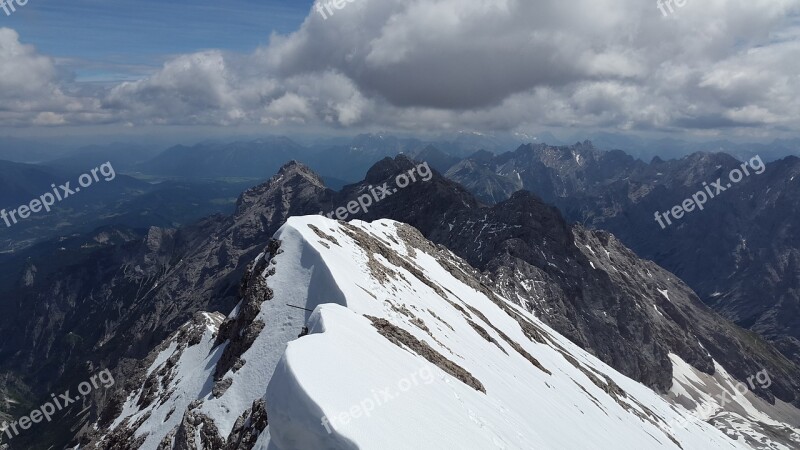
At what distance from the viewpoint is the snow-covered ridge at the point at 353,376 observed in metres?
19.1

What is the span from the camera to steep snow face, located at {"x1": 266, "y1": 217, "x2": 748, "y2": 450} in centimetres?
1855

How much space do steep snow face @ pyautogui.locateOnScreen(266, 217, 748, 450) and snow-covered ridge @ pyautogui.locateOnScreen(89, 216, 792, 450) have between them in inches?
4.2

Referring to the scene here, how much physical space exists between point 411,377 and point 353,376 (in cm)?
494

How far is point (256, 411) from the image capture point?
80.8 feet

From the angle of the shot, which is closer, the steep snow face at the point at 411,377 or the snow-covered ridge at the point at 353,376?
the steep snow face at the point at 411,377

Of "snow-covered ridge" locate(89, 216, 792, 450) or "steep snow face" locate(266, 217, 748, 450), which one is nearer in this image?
"steep snow face" locate(266, 217, 748, 450)

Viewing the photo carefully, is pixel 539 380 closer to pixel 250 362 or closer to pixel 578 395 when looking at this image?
pixel 578 395

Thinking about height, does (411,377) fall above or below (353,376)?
below

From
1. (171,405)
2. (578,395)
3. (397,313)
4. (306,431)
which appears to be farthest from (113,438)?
(578,395)

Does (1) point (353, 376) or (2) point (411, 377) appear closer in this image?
(1) point (353, 376)

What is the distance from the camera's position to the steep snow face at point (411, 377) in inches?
730

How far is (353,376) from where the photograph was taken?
2116 cm

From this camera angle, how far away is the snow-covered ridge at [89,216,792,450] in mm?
19141

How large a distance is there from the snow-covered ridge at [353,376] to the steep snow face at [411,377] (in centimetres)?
11
